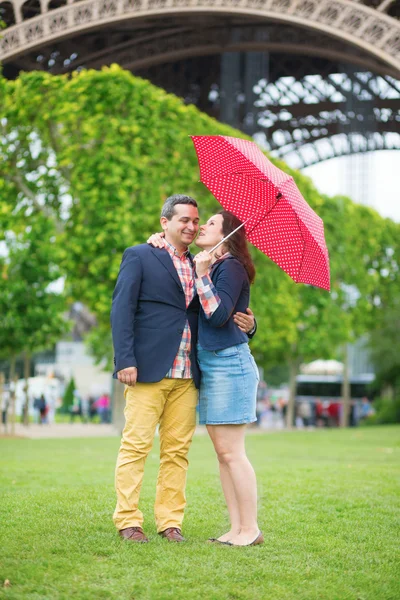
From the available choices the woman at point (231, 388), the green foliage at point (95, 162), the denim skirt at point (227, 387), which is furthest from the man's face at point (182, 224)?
the green foliage at point (95, 162)

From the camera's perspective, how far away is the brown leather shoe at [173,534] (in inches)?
216

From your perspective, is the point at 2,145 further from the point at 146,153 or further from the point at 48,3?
the point at 48,3

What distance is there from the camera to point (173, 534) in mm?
5520

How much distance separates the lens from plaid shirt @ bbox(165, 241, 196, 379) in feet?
18.3

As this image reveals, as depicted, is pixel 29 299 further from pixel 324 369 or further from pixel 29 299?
pixel 324 369

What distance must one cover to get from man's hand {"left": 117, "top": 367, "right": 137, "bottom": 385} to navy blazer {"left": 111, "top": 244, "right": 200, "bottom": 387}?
28mm

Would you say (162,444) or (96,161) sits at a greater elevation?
(96,161)

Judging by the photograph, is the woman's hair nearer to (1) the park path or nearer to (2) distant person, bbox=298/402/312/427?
(1) the park path

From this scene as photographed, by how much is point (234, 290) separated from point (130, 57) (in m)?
23.9

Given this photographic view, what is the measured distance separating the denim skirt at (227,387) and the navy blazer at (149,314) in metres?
0.13

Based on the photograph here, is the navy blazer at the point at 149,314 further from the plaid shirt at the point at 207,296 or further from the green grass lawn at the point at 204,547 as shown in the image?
the green grass lawn at the point at 204,547

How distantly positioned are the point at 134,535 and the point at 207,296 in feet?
4.73

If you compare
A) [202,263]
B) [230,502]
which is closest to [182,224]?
[202,263]

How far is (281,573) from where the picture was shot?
4766 millimetres
